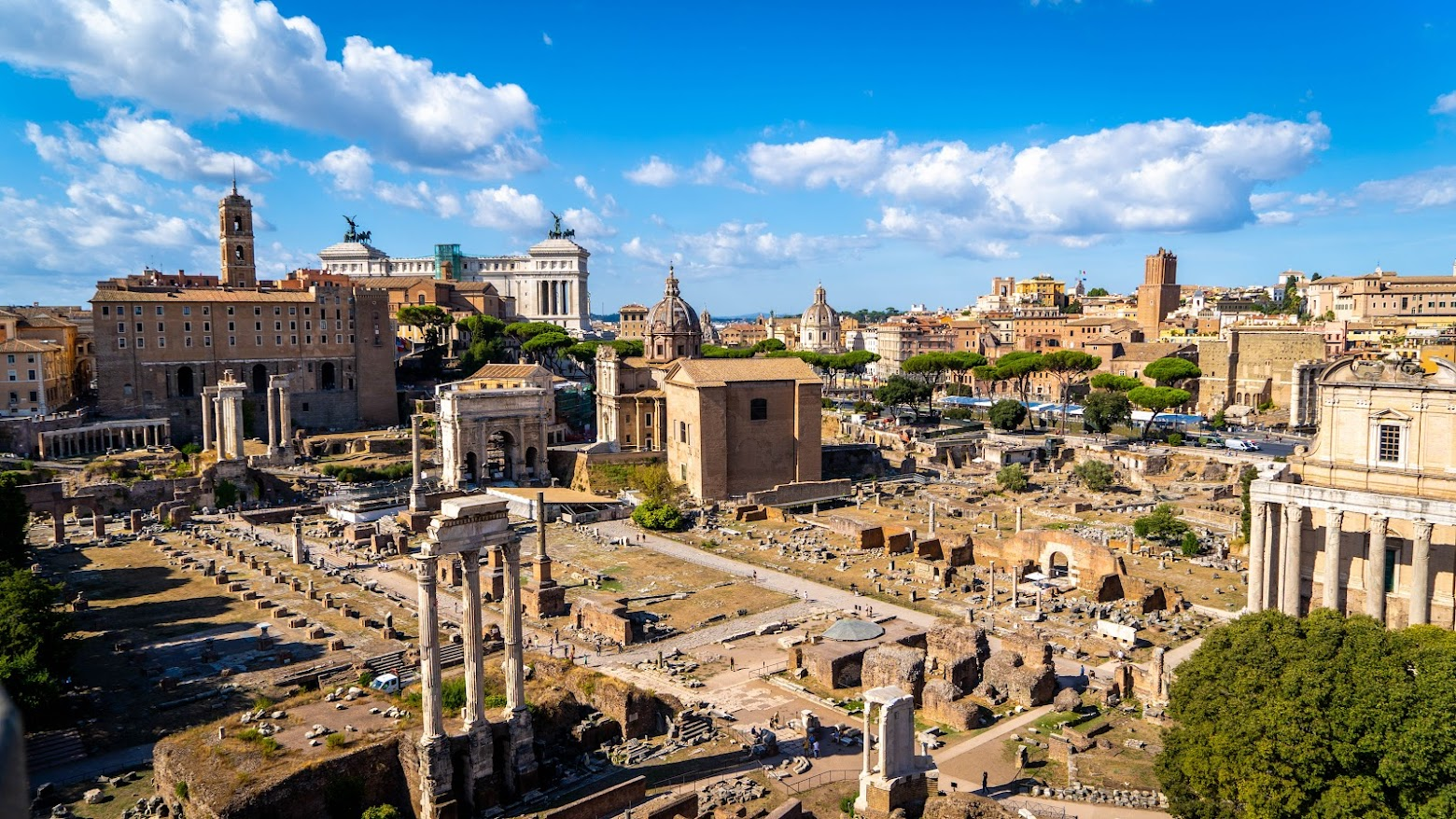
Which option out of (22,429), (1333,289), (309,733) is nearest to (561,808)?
(309,733)

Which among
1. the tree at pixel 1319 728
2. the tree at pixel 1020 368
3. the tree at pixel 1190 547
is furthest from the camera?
the tree at pixel 1020 368

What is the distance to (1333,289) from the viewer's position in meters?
119

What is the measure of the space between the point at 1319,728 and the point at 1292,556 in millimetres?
12680

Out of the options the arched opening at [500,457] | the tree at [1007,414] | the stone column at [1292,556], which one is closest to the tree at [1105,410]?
the tree at [1007,414]

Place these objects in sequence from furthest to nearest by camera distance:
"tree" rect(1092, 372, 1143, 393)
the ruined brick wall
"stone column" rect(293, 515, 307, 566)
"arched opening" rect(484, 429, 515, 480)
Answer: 1. "tree" rect(1092, 372, 1143, 393)
2. "arched opening" rect(484, 429, 515, 480)
3. "stone column" rect(293, 515, 307, 566)
4. the ruined brick wall

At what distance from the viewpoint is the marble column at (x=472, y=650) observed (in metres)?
21.1

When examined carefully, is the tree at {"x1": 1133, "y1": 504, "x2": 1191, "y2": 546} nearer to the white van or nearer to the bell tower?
the white van

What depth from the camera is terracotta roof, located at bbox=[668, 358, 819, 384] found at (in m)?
57.0

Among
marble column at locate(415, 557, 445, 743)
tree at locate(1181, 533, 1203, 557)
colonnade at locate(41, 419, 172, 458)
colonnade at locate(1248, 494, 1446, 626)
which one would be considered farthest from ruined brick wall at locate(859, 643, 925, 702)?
colonnade at locate(41, 419, 172, 458)

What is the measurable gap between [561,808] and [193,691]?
1424 centimetres

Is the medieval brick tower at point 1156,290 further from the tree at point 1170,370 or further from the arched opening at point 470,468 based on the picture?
the arched opening at point 470,468

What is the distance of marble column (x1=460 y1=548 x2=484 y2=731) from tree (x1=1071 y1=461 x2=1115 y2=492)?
4501 centimetres

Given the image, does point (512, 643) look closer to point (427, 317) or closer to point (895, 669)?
point (895, 669)

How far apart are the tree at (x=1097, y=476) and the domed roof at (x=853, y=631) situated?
30760 mm
